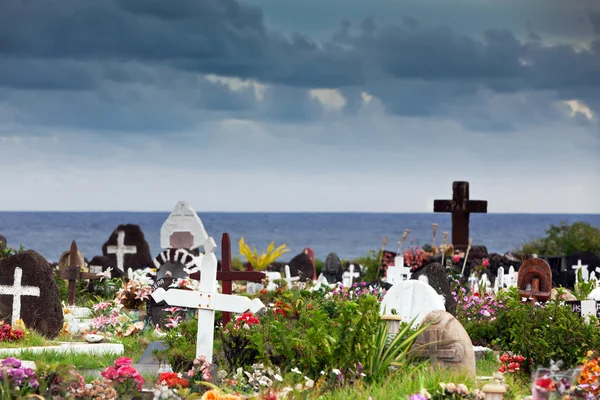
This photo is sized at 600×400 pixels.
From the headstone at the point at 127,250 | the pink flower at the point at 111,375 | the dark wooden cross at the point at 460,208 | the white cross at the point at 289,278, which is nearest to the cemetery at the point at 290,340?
the pink flower at the point at 111,375

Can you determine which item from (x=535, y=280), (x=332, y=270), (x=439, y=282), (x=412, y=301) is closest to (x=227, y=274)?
(x=412, y=301)

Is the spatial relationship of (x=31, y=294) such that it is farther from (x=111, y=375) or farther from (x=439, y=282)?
(x=439, y=282)

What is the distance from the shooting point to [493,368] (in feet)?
Answer: 33.6

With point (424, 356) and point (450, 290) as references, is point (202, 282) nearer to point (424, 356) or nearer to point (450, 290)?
point (424, 356)

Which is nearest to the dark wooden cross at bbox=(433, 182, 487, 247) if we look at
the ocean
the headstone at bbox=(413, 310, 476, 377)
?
the headstone at bbox=(413, 310, 476, 377)

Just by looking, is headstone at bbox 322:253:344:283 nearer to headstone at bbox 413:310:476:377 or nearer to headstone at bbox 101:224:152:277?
headstone at bbox 101:224:152:277

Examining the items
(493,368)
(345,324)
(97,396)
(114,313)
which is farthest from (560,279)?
(97,396)

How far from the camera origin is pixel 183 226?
16.0 m

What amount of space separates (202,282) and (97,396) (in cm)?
198

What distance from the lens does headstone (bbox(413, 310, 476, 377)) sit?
8.98m

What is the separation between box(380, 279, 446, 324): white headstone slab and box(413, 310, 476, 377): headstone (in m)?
0.68

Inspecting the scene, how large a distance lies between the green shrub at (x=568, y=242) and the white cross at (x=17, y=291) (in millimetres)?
15260

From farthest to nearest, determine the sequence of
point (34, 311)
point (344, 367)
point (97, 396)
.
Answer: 1. point (34, 311)
2. point (344, 367)
3. point (97, 396)

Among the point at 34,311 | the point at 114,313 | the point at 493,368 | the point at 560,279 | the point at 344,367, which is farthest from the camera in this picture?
the point at 560,279
